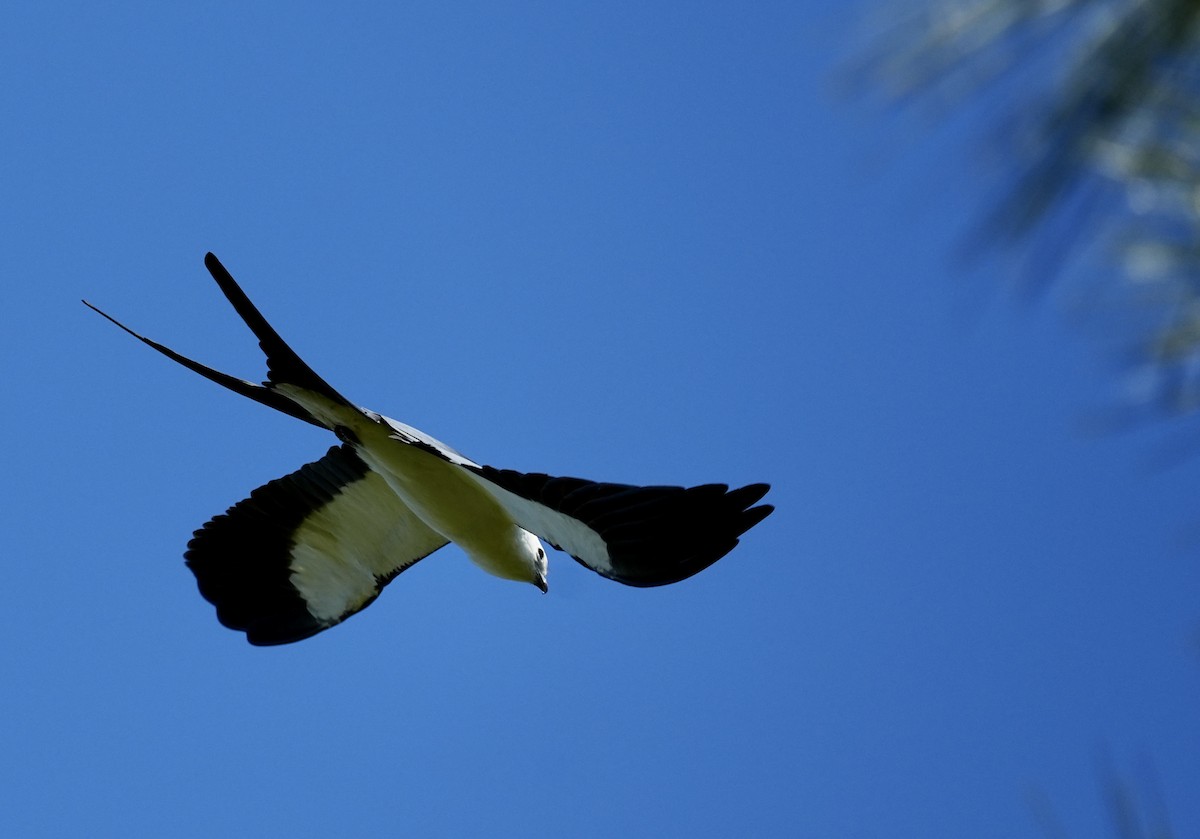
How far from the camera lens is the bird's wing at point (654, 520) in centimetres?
441

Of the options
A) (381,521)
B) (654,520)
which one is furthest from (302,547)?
(654,520)

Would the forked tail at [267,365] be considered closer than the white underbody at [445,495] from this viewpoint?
Yes

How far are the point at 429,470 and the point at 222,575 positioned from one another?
151cm

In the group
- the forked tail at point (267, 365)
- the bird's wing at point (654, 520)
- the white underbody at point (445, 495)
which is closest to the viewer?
the bird's wing at point (654, 520)

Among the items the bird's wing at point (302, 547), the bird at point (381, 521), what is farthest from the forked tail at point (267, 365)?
the bird's wing at point (302, 547)

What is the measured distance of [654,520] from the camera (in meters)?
4.43

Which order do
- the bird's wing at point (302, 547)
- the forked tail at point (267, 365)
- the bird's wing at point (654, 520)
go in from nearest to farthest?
the bird's wing at point (654, 520)
the forked tail at point (267, 365)
the bird's wing at point (302, 547)

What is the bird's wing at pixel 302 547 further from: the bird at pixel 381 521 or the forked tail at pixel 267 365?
the forked tail at pixel 267 365

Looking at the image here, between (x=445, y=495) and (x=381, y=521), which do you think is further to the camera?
(x=381, y=521)

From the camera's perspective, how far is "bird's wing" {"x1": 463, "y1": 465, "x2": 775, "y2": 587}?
441 centimetres

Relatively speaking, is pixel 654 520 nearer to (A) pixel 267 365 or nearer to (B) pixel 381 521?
(A) pixel 267 365

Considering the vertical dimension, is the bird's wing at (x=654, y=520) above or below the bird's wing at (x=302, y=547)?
below

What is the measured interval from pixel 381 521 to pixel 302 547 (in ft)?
1.43

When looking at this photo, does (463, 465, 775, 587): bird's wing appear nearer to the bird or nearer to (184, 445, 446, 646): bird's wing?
the bird
